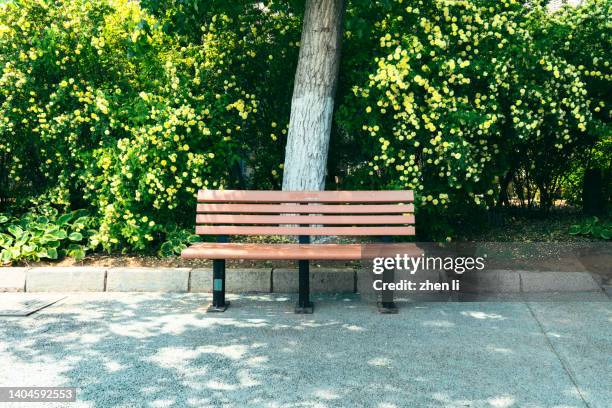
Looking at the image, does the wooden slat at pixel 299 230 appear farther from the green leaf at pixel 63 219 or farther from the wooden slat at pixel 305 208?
the green leaf at pixel 63 219

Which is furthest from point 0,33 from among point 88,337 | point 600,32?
point 600,32

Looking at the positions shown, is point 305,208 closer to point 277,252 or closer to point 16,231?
point 277,252

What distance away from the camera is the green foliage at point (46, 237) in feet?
19.4

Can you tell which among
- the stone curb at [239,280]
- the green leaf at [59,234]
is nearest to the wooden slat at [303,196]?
the stone curb at [239,280]

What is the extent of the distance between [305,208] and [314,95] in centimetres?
126

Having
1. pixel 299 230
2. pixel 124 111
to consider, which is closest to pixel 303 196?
pixel 299 230

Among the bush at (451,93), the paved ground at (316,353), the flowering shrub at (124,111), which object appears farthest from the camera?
the flowering shrub at (124,111)

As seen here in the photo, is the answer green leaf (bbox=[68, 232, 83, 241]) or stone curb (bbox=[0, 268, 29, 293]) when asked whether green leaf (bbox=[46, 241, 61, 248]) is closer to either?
green leaf (bbox=[68, 232, 83, 241])

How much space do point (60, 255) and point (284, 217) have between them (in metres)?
2.69

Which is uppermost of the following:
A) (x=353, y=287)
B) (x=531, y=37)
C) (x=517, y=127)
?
(x=531, y=37)

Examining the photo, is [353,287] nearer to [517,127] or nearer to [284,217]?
[284,217]

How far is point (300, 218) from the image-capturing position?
5102 millimetres

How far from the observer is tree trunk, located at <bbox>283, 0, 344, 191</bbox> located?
5.59m

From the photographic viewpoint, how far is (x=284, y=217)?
512cm
